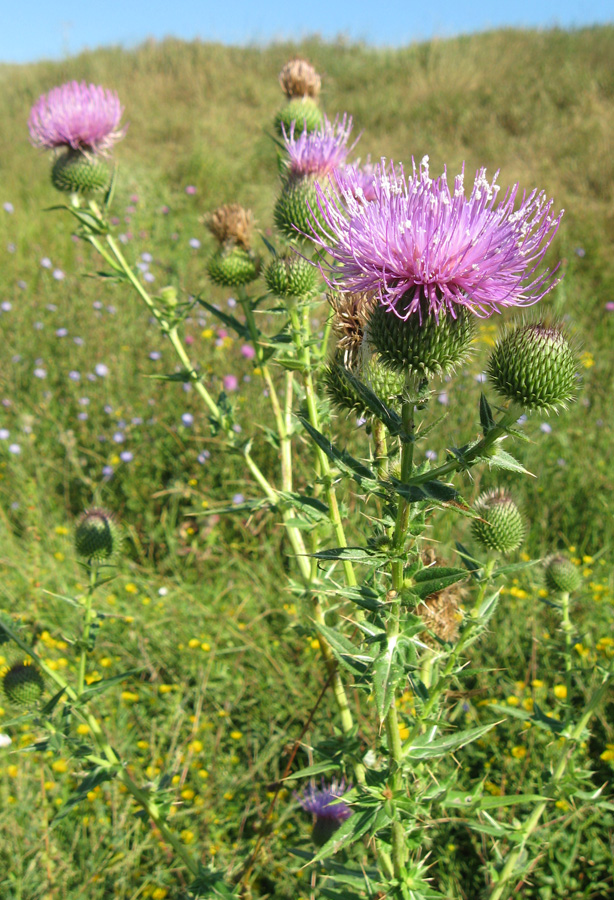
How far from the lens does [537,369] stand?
4.86ft

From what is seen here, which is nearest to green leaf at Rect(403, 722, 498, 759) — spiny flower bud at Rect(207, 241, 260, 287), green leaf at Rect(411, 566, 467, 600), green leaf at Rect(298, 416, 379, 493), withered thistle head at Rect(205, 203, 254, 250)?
green leaf at Rect(411, 566, 467, 600)

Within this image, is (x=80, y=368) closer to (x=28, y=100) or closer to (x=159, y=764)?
(x=159, y=764)

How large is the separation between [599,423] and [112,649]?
177 inches

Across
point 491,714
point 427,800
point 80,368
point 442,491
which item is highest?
point 442,491

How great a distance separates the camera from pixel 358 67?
56.2 feet

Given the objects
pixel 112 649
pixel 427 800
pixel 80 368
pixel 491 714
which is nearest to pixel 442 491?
pixel 427 800

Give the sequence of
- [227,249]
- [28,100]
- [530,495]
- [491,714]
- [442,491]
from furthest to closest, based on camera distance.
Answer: [28,100]
[530,495]
[491,714]
[227,249]
[442,491]

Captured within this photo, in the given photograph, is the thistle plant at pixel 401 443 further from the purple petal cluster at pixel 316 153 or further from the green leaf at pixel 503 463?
the purple petal cluster at pixel 316 153

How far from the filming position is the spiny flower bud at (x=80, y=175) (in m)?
3.14

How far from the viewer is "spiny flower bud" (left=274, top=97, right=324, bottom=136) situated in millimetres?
3094

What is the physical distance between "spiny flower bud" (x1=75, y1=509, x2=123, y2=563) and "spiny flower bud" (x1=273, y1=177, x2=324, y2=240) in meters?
1.47

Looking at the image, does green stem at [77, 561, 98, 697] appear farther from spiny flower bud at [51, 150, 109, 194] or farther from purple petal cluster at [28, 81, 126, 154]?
purple petal cluster at [28, 81, 126, 154]

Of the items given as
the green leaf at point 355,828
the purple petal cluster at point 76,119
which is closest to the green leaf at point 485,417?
the green leaf at point 355,828

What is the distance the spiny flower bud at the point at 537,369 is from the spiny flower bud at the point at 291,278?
3.27 ft
